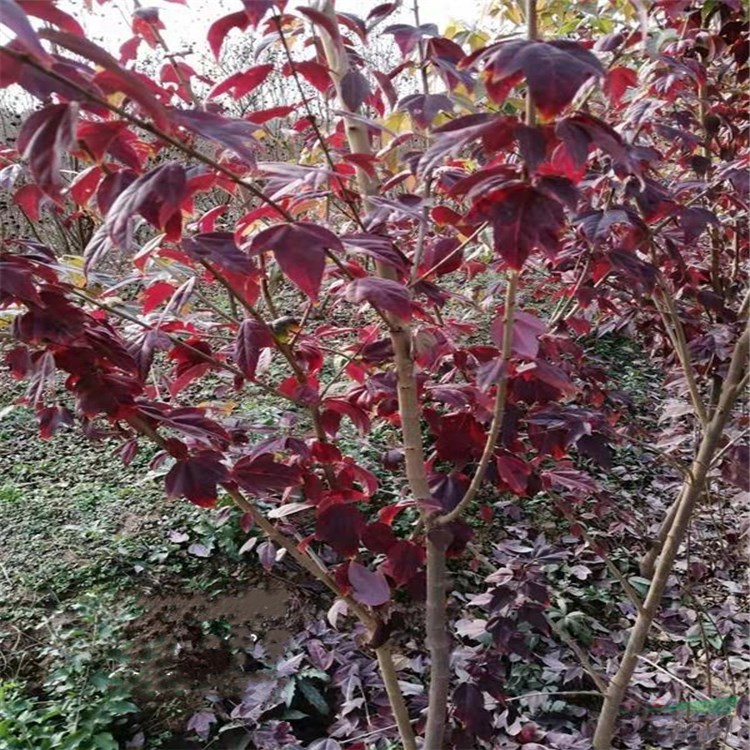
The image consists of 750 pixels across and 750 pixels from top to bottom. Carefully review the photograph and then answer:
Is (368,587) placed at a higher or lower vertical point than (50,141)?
lower

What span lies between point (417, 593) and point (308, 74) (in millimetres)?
1072

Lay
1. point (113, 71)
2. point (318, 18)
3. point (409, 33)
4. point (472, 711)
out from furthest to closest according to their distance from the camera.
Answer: point (472, 711) → point (409, 33) → point (318, 18) → point (113, 71)

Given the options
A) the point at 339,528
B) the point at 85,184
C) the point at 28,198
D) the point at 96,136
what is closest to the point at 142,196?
the point at 96,136

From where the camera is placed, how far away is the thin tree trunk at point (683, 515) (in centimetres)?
131

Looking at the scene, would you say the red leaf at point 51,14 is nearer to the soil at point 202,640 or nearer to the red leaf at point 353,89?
the red leaf at point 353,89

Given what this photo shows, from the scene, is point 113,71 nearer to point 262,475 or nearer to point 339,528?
point 262,475

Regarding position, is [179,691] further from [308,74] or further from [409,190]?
[308,74]

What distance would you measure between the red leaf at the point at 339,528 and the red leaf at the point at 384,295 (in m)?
0.49

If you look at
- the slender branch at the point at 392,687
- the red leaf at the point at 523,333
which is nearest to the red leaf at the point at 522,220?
the red leaf at the point at 523,333

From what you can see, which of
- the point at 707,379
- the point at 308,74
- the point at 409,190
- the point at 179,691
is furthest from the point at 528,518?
the point at 308,74

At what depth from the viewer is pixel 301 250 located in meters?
0.81

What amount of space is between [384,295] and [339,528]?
20.6 inches

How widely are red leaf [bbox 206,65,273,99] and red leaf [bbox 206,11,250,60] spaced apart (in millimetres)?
41

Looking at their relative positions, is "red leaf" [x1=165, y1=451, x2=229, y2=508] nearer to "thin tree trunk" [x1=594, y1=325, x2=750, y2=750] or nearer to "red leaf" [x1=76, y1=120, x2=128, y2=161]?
→ "red leaf" [x1=76, y1=120, x2=128, y2=161]
